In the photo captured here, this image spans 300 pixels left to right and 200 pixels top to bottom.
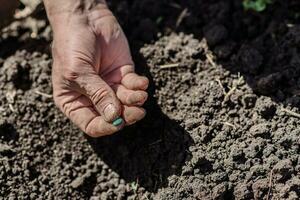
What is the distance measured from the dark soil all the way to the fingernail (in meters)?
0.34

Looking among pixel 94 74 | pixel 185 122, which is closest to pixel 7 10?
pixel 94 74

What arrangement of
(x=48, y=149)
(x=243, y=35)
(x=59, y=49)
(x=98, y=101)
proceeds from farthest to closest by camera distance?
1. (x=243, y=35)
2. (x=48, y=149)
3. (x=59, y=49)
4. (x=98, y=101)

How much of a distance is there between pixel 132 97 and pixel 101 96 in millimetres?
123

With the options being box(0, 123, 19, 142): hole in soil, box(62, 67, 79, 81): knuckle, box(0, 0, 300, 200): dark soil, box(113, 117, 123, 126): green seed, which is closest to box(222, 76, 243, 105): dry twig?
A: box(0, 0, 300, 200): dark soil

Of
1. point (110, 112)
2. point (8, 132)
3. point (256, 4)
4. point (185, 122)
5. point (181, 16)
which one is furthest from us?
point (181, 16)

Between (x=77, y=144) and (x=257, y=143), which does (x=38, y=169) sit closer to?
(x=77, y=144)

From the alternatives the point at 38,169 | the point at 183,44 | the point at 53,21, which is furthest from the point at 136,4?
the point at 38,169

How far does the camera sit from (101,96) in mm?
2002

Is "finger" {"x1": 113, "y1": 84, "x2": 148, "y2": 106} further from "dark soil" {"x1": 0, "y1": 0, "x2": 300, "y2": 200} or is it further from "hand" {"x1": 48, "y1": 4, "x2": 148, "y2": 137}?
"dark soil" {"x1": 0, "y1": 0, "x2": 300, "y2": 200}

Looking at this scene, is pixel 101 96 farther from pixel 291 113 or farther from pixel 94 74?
pixel 291 113

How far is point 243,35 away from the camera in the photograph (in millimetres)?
2512

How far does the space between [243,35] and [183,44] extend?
301 millimetres

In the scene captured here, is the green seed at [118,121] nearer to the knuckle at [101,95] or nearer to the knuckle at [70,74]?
the knuckle at [101,95]

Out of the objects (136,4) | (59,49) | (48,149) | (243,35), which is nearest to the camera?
(59,49)
